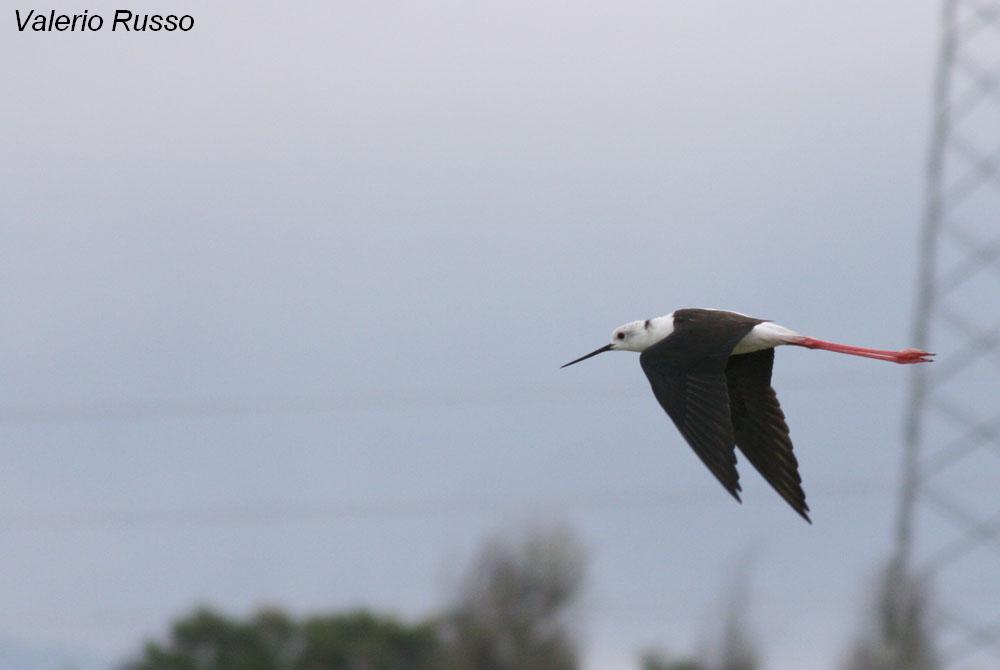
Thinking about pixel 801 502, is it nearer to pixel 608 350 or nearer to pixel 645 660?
pixel 608 350

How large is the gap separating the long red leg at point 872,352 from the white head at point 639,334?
65 centimetres

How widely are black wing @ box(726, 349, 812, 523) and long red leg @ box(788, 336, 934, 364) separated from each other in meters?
0.18

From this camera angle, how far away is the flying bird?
10.4 metres

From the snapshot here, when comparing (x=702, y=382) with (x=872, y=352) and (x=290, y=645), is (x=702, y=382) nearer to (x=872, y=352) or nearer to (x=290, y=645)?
(x=872, y=352)

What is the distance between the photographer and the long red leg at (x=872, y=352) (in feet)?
37.6

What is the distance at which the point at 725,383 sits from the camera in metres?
10.5

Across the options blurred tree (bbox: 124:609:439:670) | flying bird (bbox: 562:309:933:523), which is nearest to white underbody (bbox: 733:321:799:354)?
flying bird (bbox: 562:309:933:523)

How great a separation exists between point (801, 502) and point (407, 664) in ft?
52.0

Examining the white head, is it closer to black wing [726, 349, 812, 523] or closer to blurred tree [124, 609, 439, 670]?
black wing [726, 349, 812, 523]

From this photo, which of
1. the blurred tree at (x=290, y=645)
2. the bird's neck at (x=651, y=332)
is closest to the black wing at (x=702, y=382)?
the bird's neck at (x=651, y=332)

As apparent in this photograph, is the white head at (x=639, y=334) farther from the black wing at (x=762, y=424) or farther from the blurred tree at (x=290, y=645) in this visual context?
the blurred tree at (x=290, y=645)

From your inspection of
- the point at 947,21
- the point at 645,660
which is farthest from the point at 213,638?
the point at 947,21

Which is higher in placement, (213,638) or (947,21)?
(947,21)

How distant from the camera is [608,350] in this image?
40.3 ft
